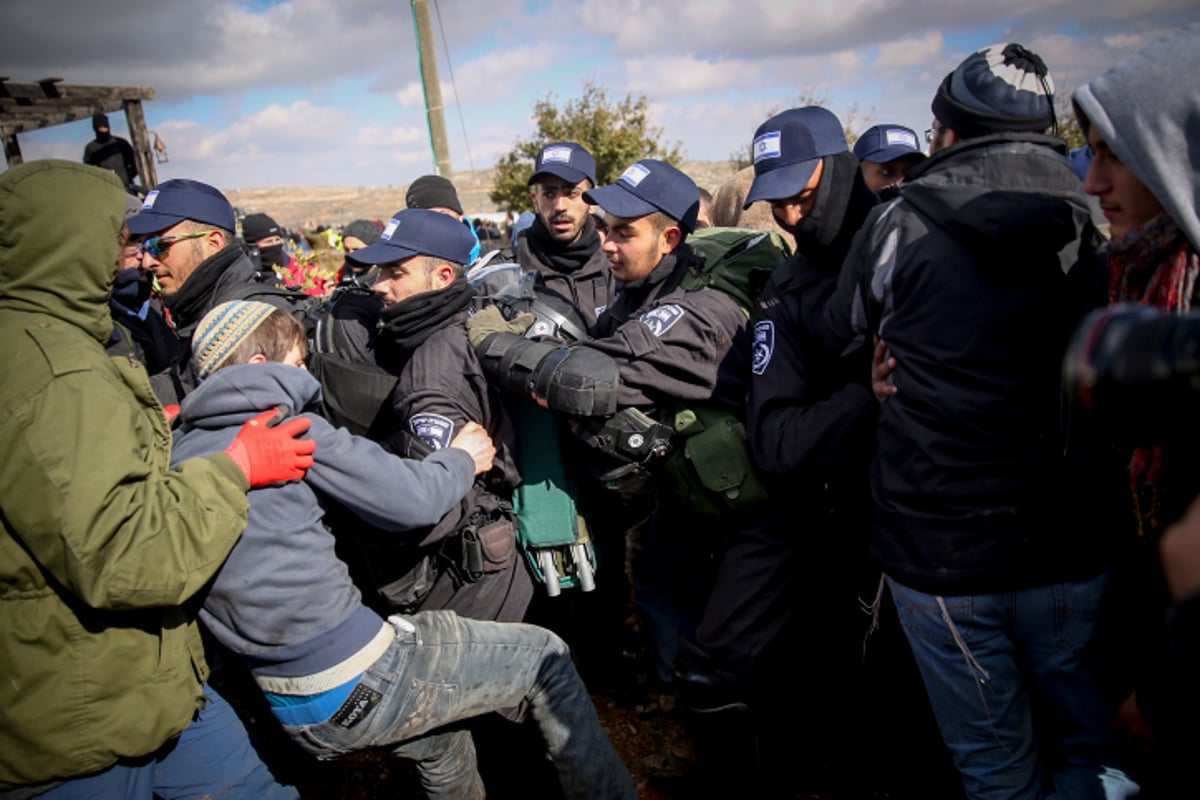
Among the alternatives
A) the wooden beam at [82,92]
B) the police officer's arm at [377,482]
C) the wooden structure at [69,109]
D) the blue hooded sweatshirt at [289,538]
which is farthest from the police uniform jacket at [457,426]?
the wooden beam at [82,92]

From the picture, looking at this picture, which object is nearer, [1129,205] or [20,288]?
[1129,205]

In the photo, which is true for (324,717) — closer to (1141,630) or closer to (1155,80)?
(1141,630)

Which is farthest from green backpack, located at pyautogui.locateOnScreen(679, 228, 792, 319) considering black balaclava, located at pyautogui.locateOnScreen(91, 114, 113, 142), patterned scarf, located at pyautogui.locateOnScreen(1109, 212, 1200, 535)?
black balaclava, located at pyautogui.locateOnScreen(91, 114, 113, 142)

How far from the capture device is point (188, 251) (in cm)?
343

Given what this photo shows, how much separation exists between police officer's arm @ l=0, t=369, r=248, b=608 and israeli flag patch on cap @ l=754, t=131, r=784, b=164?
1.87 m

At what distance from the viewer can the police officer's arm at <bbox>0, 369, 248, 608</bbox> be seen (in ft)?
4.79

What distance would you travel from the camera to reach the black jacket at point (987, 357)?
5.39 ft

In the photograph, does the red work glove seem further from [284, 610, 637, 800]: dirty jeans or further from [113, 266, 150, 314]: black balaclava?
[113, 266, 150, 314]: black balaclava

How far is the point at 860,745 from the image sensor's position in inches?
117

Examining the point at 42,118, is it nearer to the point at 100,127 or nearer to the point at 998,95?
the point at 100,127

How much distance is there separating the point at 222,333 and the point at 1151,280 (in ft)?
7.71

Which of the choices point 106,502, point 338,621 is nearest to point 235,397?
point 106,502

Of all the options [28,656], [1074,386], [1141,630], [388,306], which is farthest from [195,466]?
[1141,630]

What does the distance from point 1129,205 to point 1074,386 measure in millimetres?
773
